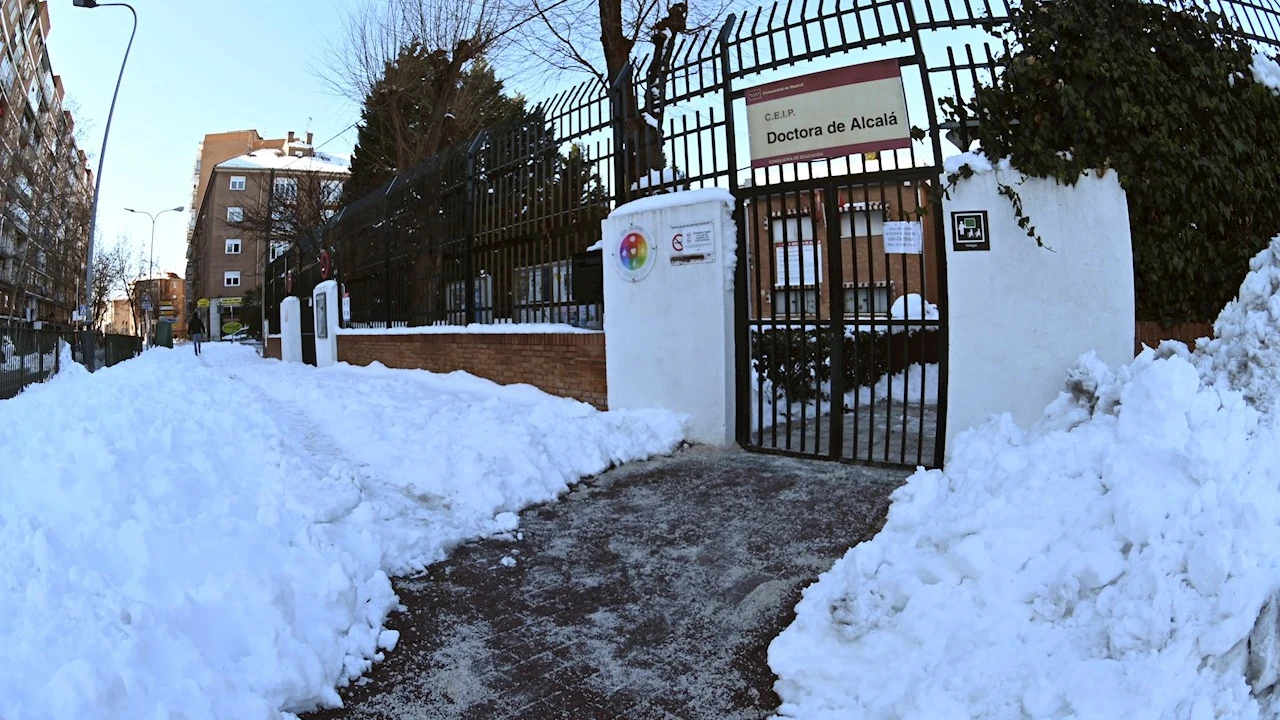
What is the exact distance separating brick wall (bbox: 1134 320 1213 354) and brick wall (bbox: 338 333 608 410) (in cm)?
480

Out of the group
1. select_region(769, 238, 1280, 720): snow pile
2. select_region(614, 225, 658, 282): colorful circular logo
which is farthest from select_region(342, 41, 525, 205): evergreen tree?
select_region(769, 238, 1280, 720): snow pile

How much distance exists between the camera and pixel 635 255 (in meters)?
7.59

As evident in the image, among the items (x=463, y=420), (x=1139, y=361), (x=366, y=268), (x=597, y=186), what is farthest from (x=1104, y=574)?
(x=366, y=268)

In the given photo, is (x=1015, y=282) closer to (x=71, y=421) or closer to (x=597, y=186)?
(x=597, y=186)

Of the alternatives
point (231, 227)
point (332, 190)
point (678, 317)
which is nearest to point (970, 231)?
point (678, 317)

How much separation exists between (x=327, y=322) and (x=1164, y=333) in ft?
50.3

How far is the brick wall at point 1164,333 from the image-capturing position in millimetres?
5961

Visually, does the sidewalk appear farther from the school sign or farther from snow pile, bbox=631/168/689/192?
snow pile, bbox=631/168/689/192

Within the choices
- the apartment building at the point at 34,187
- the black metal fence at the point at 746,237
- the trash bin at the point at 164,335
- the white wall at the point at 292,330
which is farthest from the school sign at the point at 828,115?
the apartment building at the point at 34,187

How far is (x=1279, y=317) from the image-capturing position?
4.37 m

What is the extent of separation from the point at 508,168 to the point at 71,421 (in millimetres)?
5496

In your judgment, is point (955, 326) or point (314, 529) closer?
point (314, 529)

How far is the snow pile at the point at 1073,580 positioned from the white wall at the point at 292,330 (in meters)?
19.1

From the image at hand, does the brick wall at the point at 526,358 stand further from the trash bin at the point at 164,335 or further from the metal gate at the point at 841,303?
the trash bin at the point at 164,335
